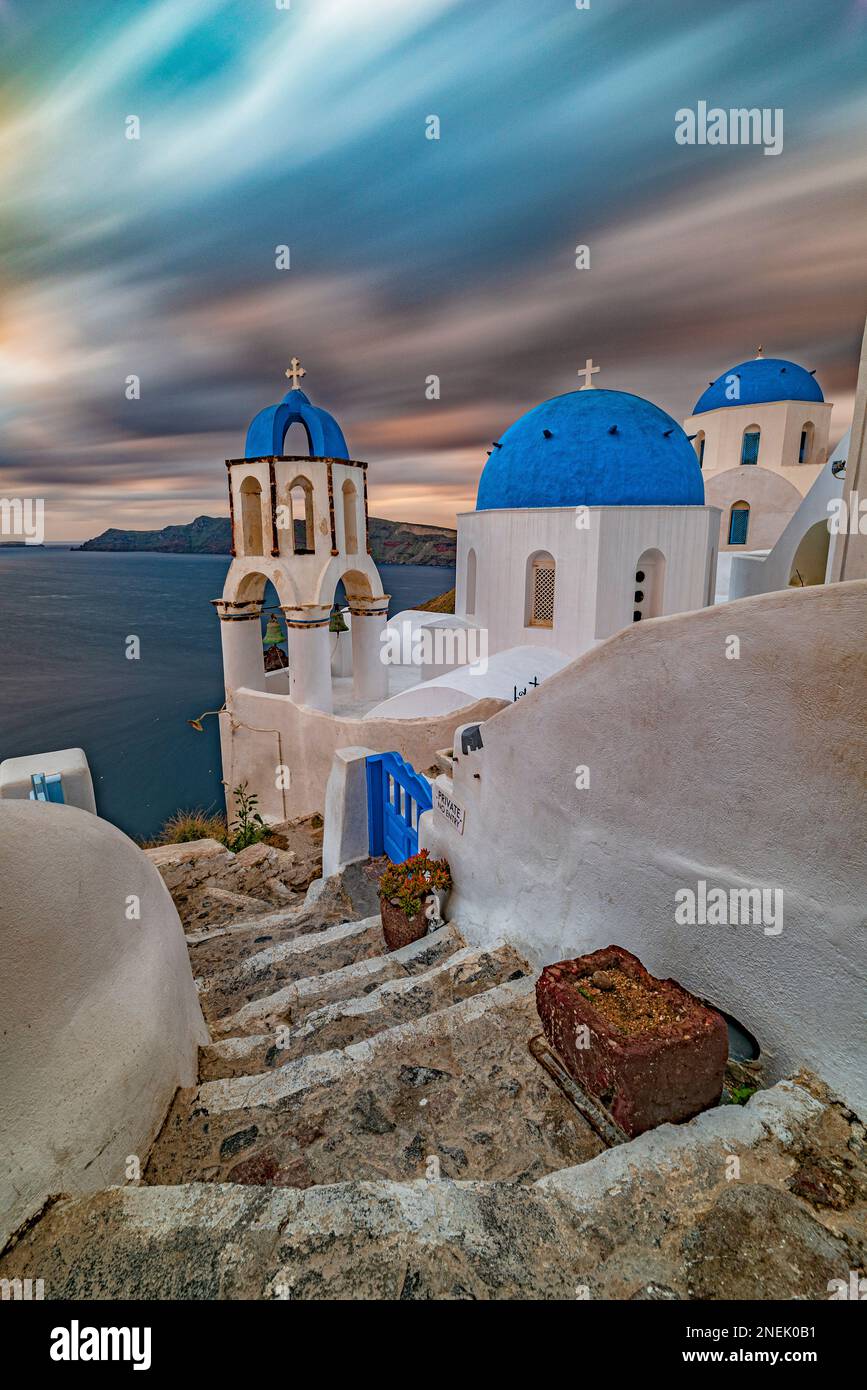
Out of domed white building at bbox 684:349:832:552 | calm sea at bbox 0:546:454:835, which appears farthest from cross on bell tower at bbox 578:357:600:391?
calm sea at bbox 0:546:454:835

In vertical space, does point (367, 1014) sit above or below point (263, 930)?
above

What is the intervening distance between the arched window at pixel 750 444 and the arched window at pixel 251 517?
1750 centimetres

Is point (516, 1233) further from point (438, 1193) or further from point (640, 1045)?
point (640, 1045)

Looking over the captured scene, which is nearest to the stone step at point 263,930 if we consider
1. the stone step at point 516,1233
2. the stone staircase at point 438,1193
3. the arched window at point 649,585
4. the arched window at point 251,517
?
the stone staircase at point 438,1193

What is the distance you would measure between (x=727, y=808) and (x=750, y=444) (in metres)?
23.2

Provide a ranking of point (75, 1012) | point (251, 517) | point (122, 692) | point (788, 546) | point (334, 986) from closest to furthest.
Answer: point (75, 1012)
point (334, 986)
point (788, 546)
point (251, 517)
point (122, 692)

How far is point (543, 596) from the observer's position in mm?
14156

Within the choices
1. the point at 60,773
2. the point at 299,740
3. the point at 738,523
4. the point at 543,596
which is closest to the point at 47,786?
the point at 60,773

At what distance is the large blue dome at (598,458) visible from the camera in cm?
1295

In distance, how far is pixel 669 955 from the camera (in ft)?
10.5

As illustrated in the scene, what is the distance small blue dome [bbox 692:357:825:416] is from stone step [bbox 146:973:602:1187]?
23990mm
